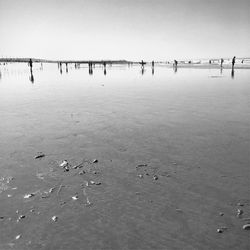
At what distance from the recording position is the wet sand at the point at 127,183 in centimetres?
343

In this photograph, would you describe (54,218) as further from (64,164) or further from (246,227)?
(246,227)

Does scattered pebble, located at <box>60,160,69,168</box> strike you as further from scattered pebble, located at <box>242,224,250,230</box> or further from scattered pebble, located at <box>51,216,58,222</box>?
scattered pebble, located at <box>242,224,250,230</box>

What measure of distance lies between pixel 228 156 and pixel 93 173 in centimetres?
329

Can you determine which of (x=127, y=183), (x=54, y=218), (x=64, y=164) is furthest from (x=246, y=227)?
(x=64, y=164)

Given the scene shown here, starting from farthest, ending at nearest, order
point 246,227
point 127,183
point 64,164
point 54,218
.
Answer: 1. point 64,164
2. point 127,183
3. point 54,218
4. point 246,227

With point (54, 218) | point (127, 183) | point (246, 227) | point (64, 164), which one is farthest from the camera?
point (64, 164)

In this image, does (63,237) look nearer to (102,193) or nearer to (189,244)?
(102,193)

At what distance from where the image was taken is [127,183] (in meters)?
4.94

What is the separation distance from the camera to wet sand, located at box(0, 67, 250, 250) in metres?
3.43

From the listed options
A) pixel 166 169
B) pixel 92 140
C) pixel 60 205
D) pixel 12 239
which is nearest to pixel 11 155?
pixel 92 140

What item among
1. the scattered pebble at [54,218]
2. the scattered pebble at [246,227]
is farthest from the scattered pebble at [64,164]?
the scattered pebble at [246,227]

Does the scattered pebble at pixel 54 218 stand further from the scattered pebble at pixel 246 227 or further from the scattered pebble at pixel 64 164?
the scattered pebble at pixel 246 227

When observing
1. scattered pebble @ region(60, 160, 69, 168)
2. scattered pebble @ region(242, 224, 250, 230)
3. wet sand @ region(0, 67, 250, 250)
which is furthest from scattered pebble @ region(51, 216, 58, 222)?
scattered pebble @ region(242, 224, 250, 230)

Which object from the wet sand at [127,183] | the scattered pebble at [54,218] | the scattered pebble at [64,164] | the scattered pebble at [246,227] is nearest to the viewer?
the wet sand at [127,183]
